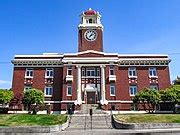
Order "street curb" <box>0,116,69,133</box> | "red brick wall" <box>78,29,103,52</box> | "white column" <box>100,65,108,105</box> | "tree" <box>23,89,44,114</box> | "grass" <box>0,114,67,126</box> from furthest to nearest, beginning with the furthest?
"red brick wall" <box>78,29,103,52</box>
"white column" <box>100,65,108,105</box>
"tree" <box>23,89,44,114</box>
"grass" <box>0,114,67,126</box>
"street curb" <box>0,116,69,133</box>

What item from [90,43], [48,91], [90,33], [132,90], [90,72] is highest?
[90,33]

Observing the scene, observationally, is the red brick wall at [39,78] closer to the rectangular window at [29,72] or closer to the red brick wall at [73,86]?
the rectangular window at [29,72]

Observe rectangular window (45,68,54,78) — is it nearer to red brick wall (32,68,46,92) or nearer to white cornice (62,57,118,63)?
red brick wall (32,68,46,92)

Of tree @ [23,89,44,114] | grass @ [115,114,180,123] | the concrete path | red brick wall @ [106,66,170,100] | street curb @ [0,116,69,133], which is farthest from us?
red brick wall @ [106,66,170,100]

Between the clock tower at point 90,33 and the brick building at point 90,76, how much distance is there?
2.17 metres

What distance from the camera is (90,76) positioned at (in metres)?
45.9

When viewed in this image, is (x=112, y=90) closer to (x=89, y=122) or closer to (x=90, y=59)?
(x=90, y=59)

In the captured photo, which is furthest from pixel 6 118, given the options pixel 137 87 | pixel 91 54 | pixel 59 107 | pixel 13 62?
pixel 137 87

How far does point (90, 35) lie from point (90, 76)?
9181mm

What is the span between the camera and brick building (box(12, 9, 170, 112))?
4466 centimetres

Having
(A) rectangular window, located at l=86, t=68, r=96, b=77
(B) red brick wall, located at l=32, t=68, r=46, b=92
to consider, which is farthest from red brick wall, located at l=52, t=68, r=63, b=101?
(A) rectangular window, located at l=86, t=68, r=96, b=77

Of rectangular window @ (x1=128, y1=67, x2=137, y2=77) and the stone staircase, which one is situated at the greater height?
rectangular window @ (x1=128, y1=67, x2=137, y2=77)

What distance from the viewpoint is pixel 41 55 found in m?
48.1

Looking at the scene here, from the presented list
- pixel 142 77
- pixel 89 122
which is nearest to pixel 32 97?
pixel 89 122
